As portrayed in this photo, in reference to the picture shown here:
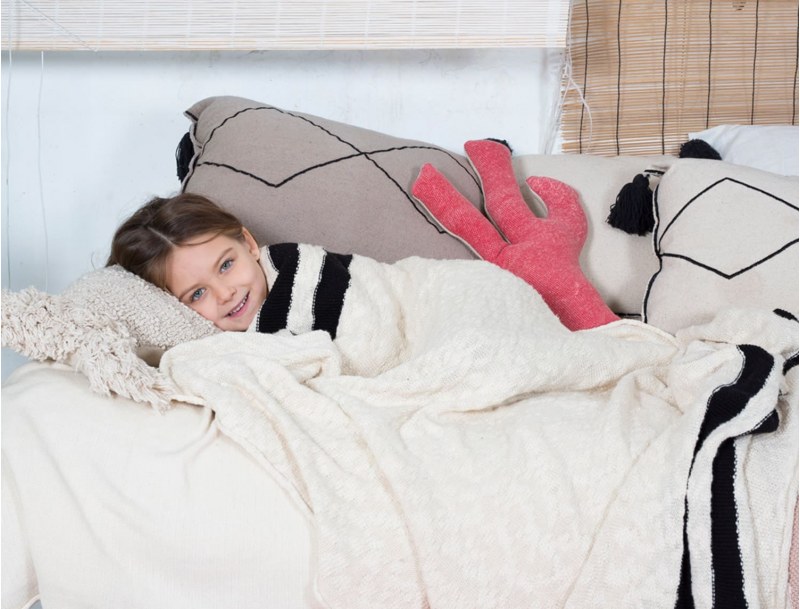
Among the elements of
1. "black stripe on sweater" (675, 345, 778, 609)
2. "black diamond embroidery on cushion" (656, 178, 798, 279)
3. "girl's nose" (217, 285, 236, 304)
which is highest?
"black diamond embroidery on cushion" (656, 178, 798, 279)

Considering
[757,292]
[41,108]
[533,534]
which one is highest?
[41,108]

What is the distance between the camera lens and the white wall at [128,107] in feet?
6.89

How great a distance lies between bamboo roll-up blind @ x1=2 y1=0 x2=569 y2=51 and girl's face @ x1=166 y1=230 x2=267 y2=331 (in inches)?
28.9

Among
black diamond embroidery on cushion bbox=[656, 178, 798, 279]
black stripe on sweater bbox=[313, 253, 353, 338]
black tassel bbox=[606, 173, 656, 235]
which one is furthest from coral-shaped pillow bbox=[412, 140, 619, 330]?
black stripe on sweater bbox=[313, 253, 353, 338]

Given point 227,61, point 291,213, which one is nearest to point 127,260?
point 291,213

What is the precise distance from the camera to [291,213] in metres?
1.52

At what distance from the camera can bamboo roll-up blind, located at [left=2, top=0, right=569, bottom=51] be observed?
6.27 feet

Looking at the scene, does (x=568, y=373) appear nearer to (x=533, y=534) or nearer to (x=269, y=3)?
(x=533, y=534)

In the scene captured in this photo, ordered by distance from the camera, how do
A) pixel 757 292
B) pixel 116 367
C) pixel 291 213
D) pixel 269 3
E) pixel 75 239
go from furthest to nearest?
pixel 75 239 → pixel 269 3 → pixel 291 213 → pixel 757 292 → pixel 116 367

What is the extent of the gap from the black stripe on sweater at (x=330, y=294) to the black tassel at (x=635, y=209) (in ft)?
1.78

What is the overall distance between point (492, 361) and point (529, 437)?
0.45ft

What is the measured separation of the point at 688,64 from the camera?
199 centimetres

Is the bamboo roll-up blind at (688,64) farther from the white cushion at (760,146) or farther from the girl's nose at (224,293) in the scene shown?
the girl's nose at (224,293)

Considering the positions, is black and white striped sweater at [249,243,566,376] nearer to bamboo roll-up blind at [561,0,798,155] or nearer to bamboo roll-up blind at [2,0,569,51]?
bamboo roll-up blind at [2,0,569,51]
